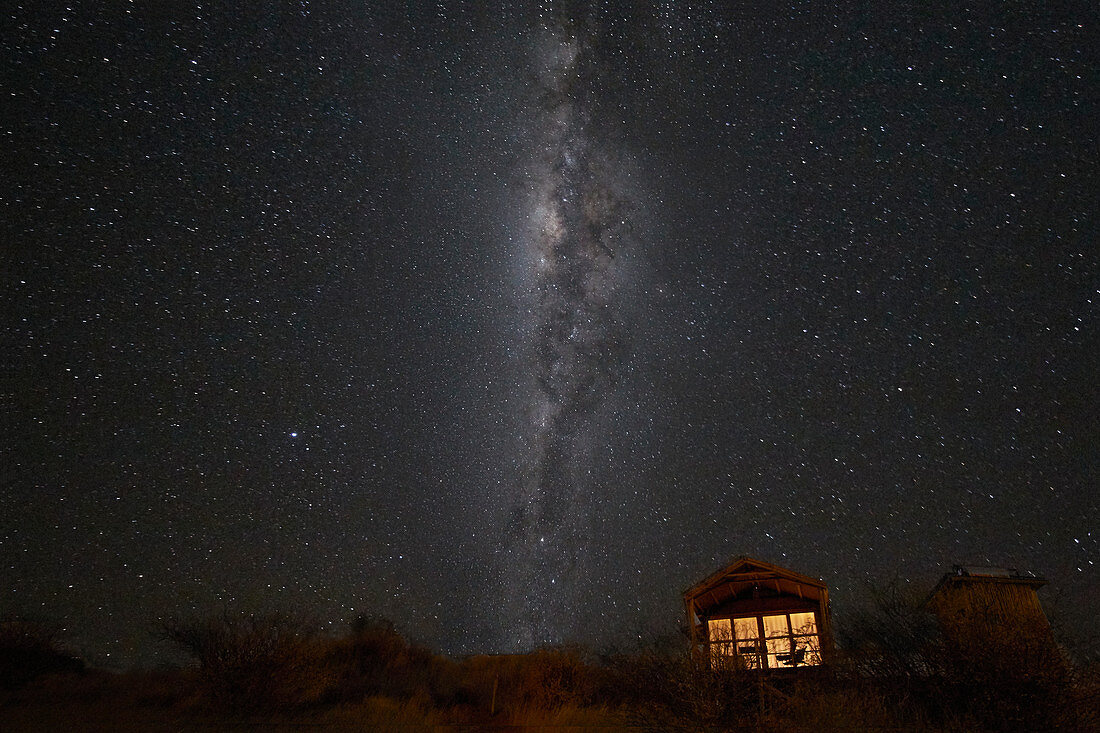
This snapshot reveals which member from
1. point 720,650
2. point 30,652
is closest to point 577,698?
point 720,650

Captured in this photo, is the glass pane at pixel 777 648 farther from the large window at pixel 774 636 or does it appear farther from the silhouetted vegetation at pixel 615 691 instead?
the silhouetted vegetation at pixel 615 691

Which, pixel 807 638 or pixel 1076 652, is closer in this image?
pixel 1076 652

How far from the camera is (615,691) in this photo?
1570 cm

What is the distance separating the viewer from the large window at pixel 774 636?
47.8 feet

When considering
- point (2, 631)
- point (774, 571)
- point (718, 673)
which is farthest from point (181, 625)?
point (774, 571)

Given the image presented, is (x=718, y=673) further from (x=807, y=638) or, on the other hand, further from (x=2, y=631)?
(x=2, y=631)

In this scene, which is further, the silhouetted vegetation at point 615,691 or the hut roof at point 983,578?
the hut roof at point 983,578

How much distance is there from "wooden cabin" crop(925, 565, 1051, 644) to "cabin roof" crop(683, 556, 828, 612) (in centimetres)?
280

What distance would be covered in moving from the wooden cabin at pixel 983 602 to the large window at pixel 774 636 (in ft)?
9.67

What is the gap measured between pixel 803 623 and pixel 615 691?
5788 mm

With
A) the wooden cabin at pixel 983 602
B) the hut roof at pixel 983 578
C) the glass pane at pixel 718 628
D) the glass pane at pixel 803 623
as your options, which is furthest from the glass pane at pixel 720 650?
the hut roof at pixel 983 578

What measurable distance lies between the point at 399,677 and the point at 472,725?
774 cm

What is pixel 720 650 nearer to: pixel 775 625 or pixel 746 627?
pixel 746 627

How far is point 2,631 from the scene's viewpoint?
16.0 m
